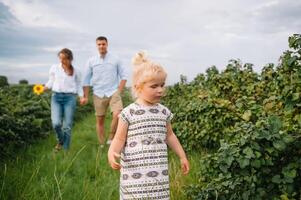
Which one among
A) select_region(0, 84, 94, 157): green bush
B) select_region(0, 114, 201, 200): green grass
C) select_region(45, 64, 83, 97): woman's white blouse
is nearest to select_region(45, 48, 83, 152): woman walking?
select_region(45, 64, 83, 97): woman's white blouse

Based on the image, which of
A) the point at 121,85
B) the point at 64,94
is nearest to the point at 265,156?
the point at 64,94

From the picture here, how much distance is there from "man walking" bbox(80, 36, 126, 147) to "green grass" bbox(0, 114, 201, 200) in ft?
2.51

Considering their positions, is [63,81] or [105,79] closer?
[63,81]

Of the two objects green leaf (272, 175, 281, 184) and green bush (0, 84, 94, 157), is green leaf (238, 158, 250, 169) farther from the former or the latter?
green bush (0, 84, 94, 157)

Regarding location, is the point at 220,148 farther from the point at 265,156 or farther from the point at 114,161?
the point at 114,161

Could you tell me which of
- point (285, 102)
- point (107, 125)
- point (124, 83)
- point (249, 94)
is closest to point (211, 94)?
point (249, 94)

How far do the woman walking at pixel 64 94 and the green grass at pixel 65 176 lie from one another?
438 mm

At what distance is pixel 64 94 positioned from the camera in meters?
8.30

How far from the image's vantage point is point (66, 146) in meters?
8.21

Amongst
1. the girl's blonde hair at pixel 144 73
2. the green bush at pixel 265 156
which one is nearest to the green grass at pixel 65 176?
the green bush at pixel 265 156

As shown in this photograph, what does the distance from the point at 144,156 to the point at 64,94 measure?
16.6 feet

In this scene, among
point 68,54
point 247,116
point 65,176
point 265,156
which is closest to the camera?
point 265,156

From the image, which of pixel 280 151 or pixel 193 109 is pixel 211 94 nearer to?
pixel 193 109

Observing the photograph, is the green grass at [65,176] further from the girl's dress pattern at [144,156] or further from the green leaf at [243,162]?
the green leaf at [243,162]
